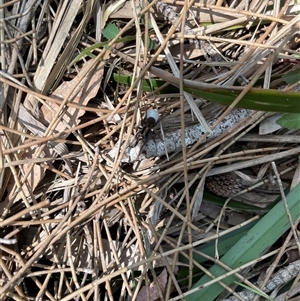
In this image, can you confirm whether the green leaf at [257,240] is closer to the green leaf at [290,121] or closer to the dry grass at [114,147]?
the dry grass at [114,147]

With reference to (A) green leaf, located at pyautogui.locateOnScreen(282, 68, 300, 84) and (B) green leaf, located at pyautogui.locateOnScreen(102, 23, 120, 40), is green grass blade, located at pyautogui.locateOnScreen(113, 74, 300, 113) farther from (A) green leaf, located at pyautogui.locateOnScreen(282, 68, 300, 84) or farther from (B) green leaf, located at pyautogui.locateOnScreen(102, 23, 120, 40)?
(B) green leaf, located at pyautogui.locateOnScreen(102, 23, 120, 40)

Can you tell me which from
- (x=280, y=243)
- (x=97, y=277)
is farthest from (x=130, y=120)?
(x=280, y=243)

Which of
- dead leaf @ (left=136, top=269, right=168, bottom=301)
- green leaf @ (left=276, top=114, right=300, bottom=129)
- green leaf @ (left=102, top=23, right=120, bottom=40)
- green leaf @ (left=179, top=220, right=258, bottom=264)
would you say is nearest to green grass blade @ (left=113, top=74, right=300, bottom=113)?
green leaf @ (left=276, top=114, right=300, bottom=129)

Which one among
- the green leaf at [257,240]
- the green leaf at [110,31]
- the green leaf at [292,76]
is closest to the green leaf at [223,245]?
the green leaf at [257,240]

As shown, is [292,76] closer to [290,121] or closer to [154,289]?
[290,121]

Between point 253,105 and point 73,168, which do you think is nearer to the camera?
point 253,105

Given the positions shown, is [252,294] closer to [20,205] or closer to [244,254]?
[244,254]
